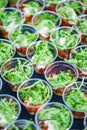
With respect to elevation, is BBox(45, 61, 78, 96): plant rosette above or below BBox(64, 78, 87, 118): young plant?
above

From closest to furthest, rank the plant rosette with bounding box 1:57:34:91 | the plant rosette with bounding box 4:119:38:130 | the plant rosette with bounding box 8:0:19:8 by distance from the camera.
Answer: the plant rosette with bounding box 4:119:38:130 < the plant rosette with bounding box 1:57:34:91 < the plant rosette with bounding box 8:0:19:8

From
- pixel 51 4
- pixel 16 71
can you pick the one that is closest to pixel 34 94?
pixel 16 71

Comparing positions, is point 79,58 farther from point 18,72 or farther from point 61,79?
point 18,72

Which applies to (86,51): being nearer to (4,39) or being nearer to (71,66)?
(71,66)

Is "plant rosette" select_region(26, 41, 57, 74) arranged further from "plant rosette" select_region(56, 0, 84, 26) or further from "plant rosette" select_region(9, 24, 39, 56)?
"plant rosette" select_region(56, 0, 84, 26)

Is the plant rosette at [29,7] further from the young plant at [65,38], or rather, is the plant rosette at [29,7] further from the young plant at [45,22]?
the young plant at [65,38]

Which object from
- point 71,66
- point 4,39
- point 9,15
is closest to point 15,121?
point 71,66

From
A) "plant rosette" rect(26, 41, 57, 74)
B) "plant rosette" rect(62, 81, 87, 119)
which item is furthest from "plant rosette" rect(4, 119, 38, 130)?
"plant rosette" rect(26, 41, 57, 74)
